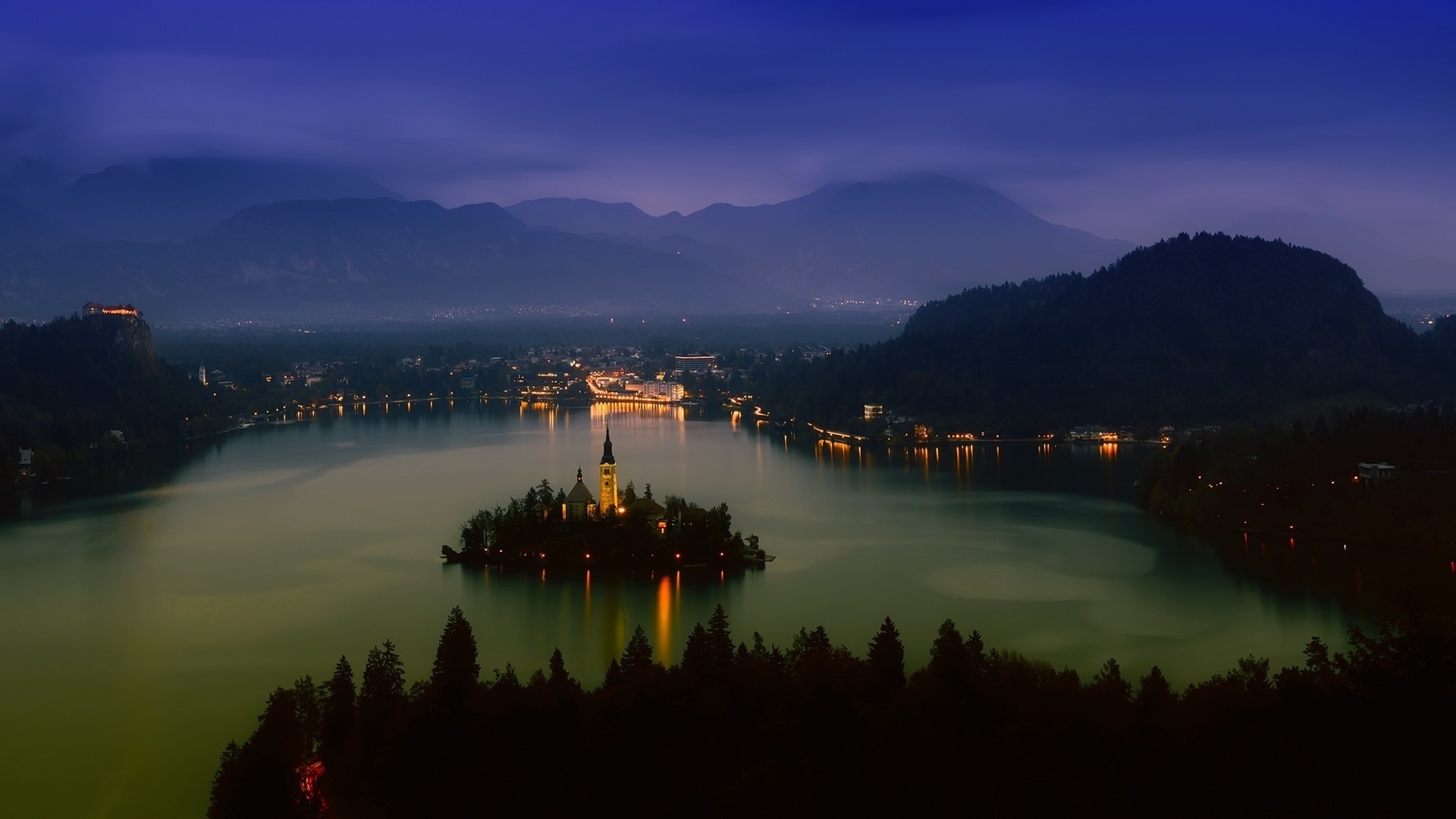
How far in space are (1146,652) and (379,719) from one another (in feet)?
13.1

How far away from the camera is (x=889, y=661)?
Result: 6074 mm

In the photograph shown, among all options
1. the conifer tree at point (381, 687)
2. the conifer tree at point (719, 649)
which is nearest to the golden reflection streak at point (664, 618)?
the conifer tree at point (719, 649)

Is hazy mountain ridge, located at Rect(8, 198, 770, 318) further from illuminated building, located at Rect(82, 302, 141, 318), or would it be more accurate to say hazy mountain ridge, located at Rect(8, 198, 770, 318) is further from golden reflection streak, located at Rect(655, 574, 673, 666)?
golden reflection streak, located at Rect(655, 574, 673, 666)

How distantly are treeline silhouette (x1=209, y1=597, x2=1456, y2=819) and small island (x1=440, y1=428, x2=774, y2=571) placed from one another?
130 inches

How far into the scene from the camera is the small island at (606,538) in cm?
947

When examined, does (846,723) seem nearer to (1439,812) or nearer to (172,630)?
(1439,812)

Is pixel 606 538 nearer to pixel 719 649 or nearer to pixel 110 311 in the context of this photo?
pixel 719 649

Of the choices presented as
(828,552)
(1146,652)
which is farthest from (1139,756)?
(828,552)

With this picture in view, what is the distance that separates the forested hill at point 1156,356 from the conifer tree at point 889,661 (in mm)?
13005

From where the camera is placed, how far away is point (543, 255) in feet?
241

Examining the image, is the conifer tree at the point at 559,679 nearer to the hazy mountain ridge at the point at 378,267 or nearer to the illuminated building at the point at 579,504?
the illuminated building at the point at 579,504

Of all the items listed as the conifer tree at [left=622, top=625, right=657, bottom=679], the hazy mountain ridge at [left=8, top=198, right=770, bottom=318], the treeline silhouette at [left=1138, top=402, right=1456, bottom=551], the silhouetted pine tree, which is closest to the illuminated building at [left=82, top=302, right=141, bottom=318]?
the treeline silhouette at [left=1138, top=402, right=1456, bottom=551]

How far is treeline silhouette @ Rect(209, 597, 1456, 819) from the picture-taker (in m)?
4.87

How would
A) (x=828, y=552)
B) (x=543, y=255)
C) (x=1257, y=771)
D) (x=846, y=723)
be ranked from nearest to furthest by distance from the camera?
(x=1257, y=771)
(x=846, y=723)
(x=828, y=552)
(x=543, y=255)
